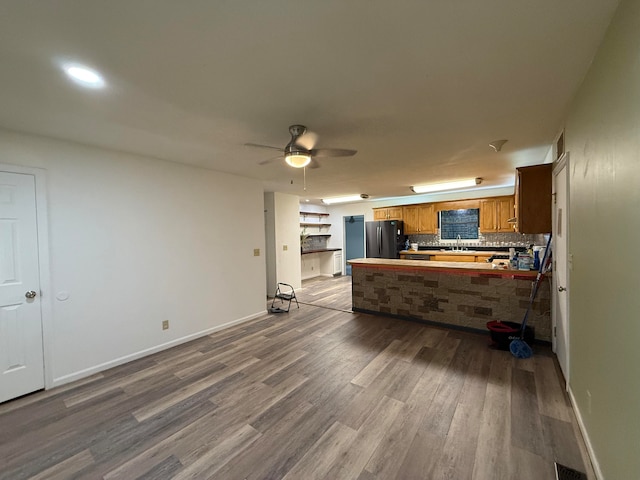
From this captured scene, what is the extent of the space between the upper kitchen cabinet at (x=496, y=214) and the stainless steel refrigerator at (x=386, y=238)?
1.93 m

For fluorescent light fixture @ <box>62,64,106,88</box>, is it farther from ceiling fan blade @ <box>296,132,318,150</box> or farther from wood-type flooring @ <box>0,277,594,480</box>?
wood-type flooring @ <box>0,277,594,480</box>

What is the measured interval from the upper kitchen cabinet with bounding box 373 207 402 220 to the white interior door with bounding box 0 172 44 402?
6977 mm

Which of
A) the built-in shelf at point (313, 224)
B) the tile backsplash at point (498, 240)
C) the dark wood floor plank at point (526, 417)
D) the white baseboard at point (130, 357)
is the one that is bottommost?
the dark wood floor plank at point (526, 417)

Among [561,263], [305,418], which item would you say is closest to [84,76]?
[305,418]

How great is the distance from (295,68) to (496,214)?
6150 mm

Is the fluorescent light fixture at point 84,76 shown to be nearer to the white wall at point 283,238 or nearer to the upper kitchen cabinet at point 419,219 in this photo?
the white wall at point 283,238

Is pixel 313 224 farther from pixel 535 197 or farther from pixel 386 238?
pixel 535 197

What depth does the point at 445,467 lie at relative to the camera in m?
1.63

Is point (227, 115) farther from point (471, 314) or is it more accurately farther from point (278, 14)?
point (471, 314)

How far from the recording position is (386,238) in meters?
7.28

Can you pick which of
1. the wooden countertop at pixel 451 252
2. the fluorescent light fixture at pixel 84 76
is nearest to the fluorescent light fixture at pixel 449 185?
the wooden countertop at pixel 451 252

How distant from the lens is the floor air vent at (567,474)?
1518mm

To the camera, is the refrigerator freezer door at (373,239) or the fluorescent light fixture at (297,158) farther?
the refrigerator freezer door at (373,239)

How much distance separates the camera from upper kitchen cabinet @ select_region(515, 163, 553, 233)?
303cm
